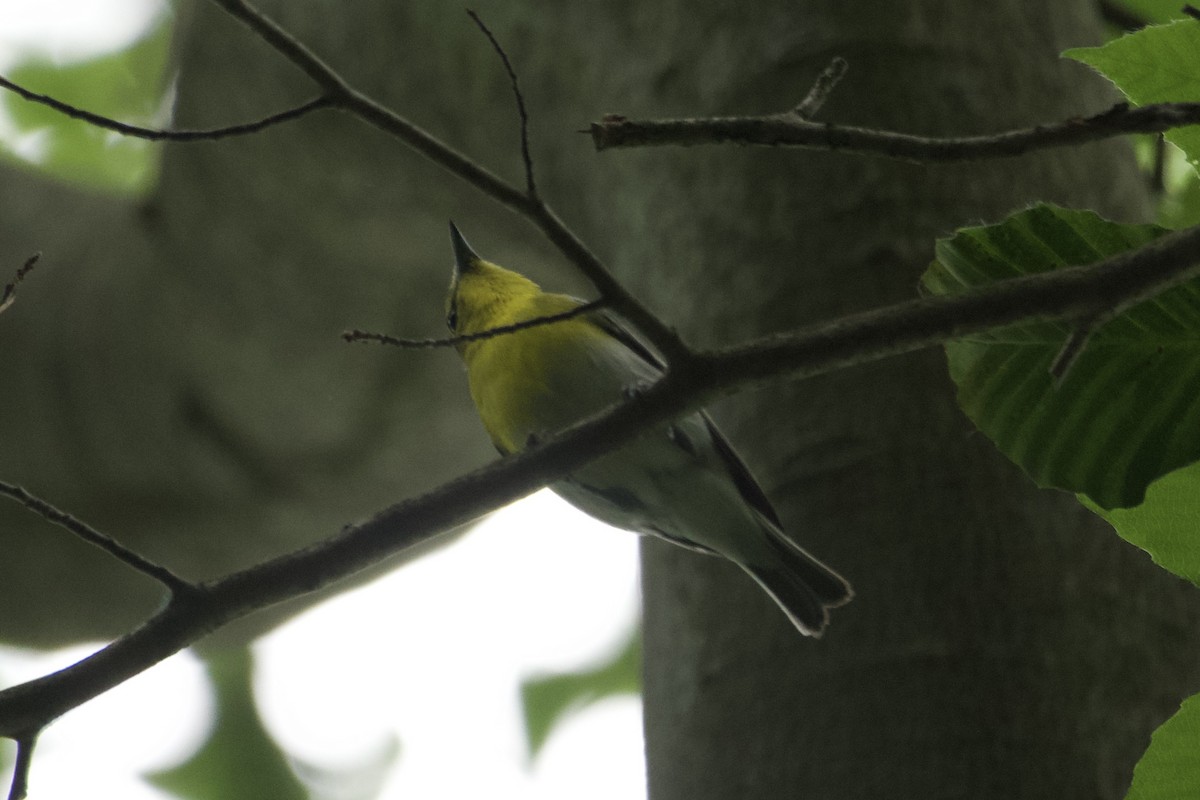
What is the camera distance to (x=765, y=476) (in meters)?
1.59

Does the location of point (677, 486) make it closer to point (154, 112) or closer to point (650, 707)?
point (650, 707)

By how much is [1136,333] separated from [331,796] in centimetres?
372

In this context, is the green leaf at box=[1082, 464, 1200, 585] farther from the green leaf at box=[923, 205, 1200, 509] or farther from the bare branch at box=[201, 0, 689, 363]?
the bare branch at box=[201, 0, 689, 363]

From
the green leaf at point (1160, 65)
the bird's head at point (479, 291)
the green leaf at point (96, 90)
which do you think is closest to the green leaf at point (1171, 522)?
the green leaf at point (1160, 65)

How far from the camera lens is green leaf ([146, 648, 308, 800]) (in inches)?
156

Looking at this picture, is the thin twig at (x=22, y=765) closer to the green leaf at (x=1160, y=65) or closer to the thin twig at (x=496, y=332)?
the thin twig at (x=496, y=332)

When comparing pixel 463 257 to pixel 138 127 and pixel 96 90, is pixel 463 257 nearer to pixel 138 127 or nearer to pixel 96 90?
pixel 138 127

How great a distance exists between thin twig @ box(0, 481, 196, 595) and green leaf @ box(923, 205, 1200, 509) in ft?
2.38

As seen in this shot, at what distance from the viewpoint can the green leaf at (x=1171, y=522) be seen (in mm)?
1044

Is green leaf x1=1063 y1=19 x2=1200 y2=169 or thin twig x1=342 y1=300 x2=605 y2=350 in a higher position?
thin twig x1=342 y1=300 x2=605 y2=350

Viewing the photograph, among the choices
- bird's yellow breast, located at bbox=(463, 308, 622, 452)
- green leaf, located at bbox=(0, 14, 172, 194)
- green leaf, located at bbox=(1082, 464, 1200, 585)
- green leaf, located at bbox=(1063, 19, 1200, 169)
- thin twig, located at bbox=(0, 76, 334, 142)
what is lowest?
green leaf, located at bbox=(1082, 464, 1200, 585)

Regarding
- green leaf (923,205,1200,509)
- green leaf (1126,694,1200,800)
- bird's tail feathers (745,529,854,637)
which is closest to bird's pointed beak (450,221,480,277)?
bird's tail feathers (745,529,854,637)

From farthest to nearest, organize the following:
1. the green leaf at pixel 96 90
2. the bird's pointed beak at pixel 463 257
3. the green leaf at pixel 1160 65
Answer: the green leaf at pixel 96 90, the bird's pointed beak at pixel 463 257, the green leaf at pixel 1160 65

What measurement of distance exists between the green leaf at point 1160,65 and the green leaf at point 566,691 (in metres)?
3.29
